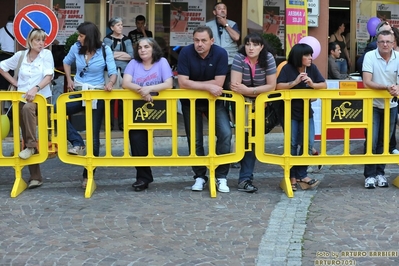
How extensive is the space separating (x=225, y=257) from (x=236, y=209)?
1.64 meters

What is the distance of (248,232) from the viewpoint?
25.2ft

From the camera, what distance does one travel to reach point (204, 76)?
926 centimetres

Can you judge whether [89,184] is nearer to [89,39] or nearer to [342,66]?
[89,39]

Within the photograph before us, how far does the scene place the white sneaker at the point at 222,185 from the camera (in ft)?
30.6

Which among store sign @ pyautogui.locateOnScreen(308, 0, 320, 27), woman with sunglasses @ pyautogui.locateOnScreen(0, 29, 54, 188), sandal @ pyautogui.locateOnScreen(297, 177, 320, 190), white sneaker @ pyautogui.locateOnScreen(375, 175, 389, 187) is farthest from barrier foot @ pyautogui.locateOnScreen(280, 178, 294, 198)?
store sign @ pyautogui.locateOnScreen(308, 0, 320, 27)

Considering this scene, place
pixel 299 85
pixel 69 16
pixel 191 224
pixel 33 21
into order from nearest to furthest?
pixel 191 224 → pixel 299 85 → pixel 33 21 → pixel 69 16

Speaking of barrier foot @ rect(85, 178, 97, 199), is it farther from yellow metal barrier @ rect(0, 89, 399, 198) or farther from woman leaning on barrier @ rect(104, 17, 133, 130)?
woman leaning on barrier @ rect(104, 17, 133, 130)

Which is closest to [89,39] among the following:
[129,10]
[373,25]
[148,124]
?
[148,124]

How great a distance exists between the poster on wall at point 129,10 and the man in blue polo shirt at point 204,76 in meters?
5.26

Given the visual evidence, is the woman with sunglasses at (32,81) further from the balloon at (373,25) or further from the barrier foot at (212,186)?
the balloon at (373,25)

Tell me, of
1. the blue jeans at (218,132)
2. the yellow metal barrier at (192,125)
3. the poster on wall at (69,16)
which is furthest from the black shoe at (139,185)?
the poster on wall at (69,16)

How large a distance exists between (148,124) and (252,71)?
1.28 m

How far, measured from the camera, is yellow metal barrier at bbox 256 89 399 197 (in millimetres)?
9219

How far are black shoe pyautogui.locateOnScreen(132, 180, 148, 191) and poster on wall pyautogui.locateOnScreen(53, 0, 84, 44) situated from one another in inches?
205
